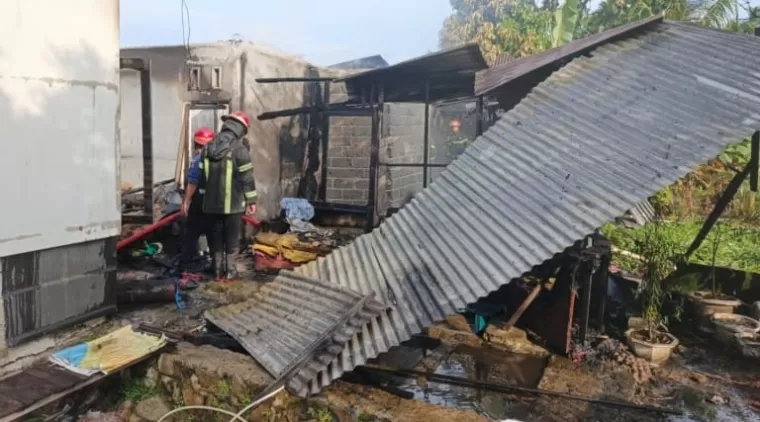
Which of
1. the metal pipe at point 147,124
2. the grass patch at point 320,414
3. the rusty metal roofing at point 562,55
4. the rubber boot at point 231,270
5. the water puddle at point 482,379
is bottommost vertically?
the water puddle at point 482,379

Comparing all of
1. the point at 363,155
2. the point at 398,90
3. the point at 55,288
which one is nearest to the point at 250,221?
the point at 363,155

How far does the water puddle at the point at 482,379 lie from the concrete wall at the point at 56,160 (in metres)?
3.03

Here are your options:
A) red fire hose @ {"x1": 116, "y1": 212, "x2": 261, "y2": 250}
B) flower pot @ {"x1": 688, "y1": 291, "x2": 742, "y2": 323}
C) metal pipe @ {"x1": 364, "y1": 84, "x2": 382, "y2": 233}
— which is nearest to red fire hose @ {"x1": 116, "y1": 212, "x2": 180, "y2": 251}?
red fire hose @ {"x1": 116, "y1": 212, "x2": 261, "y2": 250}

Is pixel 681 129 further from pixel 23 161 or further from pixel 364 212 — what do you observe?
pixel 364 212

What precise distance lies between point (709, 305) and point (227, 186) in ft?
19.1

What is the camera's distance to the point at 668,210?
11758 mm

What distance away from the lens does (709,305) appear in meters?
6.10

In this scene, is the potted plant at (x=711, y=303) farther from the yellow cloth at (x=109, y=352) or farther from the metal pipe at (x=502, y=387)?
the yellow cloth at (x=109, y=352)

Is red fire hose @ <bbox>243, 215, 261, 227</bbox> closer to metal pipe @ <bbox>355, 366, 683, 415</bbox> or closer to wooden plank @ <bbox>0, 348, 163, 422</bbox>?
wooden plank @ <bbox>0, 348, 163, 422</bbox>

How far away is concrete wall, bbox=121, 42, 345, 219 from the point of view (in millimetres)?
8320

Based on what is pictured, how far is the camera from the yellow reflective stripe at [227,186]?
6516mm

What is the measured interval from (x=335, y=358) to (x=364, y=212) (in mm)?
5508

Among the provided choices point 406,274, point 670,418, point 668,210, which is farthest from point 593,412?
point 668,210

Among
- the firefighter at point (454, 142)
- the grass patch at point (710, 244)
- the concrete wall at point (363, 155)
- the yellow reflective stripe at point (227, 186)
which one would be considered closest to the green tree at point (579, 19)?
the firefighter at point (454, 142)
